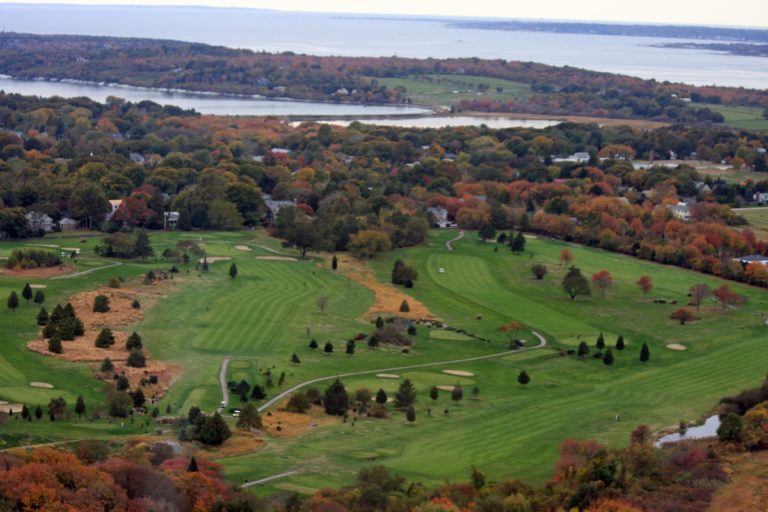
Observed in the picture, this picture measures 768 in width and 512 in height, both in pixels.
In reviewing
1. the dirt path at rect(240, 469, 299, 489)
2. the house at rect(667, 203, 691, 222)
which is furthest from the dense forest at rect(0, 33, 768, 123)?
the dirt path at rect(240, 469, 299, 489)

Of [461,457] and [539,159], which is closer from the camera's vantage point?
[461,457]

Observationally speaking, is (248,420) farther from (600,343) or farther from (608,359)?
(600,343)

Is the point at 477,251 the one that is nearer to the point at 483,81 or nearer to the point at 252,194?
the point at 252,194

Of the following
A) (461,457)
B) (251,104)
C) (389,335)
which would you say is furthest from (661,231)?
(251,104)

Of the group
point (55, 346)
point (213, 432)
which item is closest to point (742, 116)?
point (55, 346)

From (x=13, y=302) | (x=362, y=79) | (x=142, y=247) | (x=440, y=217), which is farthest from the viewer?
(x=362, y=79)

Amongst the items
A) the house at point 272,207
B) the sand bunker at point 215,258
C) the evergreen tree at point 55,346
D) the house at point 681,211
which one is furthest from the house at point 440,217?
the evergreen tree at point 55,346

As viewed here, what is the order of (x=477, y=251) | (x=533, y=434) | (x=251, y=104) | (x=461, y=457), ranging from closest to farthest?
(x=461, y=457), (x=533, y=434), (x=477, y=251), (x=251, y=104)

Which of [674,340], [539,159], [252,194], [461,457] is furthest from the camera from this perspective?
[539,159]
